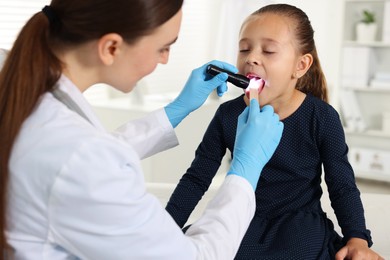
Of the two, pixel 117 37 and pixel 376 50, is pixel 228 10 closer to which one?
pixel 376 50

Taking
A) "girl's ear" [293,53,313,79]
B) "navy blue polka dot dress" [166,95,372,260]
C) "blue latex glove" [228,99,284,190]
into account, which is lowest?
"navy blue polka dot dress" [166,95,372,260]

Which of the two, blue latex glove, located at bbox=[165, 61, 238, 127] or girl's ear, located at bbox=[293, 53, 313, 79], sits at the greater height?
girl's ear, located at bbox=[293, 53, 313, 79]

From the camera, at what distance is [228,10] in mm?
4156

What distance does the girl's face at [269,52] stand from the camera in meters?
1.35

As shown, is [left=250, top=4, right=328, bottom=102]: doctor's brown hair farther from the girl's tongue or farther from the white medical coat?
the white medical coat

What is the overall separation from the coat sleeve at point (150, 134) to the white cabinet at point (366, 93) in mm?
2670

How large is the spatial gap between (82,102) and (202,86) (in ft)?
1.70

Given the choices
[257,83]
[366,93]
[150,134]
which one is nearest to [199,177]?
[150,134]

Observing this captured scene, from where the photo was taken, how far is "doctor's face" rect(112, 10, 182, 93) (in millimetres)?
908

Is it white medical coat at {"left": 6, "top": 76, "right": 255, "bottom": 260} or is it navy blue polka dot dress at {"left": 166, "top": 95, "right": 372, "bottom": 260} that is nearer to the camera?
white medical coat at {"left": 6, "top": 76, "right": 255, "bottom": 260}

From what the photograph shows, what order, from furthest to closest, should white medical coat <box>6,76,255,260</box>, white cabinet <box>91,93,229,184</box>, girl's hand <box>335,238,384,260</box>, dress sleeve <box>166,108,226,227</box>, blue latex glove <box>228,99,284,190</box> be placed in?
white cabinet <box>91,93,229,184</box> → dress sleeve <box>166,108,226,227</box> → girl's hand <box>335,238,384,260</box> → blue latex glove <box>228,99,284,190</box> → white medical coat <box>6,76,255,260</box>

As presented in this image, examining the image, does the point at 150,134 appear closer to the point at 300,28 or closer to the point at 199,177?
the point at 199,177

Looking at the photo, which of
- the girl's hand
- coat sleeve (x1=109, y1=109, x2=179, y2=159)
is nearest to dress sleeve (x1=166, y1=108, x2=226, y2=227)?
coat sleeve (x1=109, y1=109, x2=179, y2=159)

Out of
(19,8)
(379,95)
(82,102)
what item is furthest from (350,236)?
(379,95)
